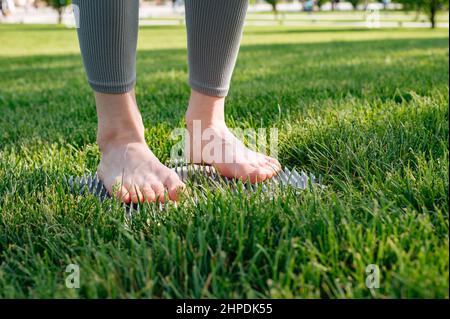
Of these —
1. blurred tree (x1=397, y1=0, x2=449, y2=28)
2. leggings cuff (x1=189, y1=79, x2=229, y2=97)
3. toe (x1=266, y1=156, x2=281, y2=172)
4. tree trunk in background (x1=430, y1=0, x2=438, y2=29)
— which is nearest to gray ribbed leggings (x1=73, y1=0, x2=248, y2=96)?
leggings cuff (x1=189, y1=79, x2=229, y2=97)

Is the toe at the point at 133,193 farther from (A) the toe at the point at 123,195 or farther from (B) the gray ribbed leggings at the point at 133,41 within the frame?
(B) the gray ribbed leggings at the point at 133,41

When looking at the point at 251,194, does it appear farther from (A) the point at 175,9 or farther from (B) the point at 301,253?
(A) the point at 175,9

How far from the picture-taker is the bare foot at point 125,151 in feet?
4.54

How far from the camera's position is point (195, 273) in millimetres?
816

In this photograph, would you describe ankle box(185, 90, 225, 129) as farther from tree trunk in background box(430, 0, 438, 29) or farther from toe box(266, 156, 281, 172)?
tree trunk in background box(430, 0, 438, 29)

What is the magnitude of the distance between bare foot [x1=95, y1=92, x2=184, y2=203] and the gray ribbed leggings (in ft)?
0.15

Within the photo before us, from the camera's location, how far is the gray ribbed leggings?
137cm

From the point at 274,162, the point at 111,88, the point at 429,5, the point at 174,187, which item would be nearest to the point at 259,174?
the point at 274,162

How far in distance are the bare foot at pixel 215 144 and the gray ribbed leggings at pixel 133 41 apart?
0.15ft

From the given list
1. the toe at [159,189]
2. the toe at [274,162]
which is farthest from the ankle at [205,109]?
the toe at [159,189]

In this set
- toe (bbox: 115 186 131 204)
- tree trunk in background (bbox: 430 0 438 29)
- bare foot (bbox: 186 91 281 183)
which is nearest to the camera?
toe (bbox: 115 186 131 204)

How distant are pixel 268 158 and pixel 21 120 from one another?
4.50ft

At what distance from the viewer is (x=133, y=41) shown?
Answer: 1449 mm

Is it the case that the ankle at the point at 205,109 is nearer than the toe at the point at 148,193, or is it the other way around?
the toe at the point at 148,193
